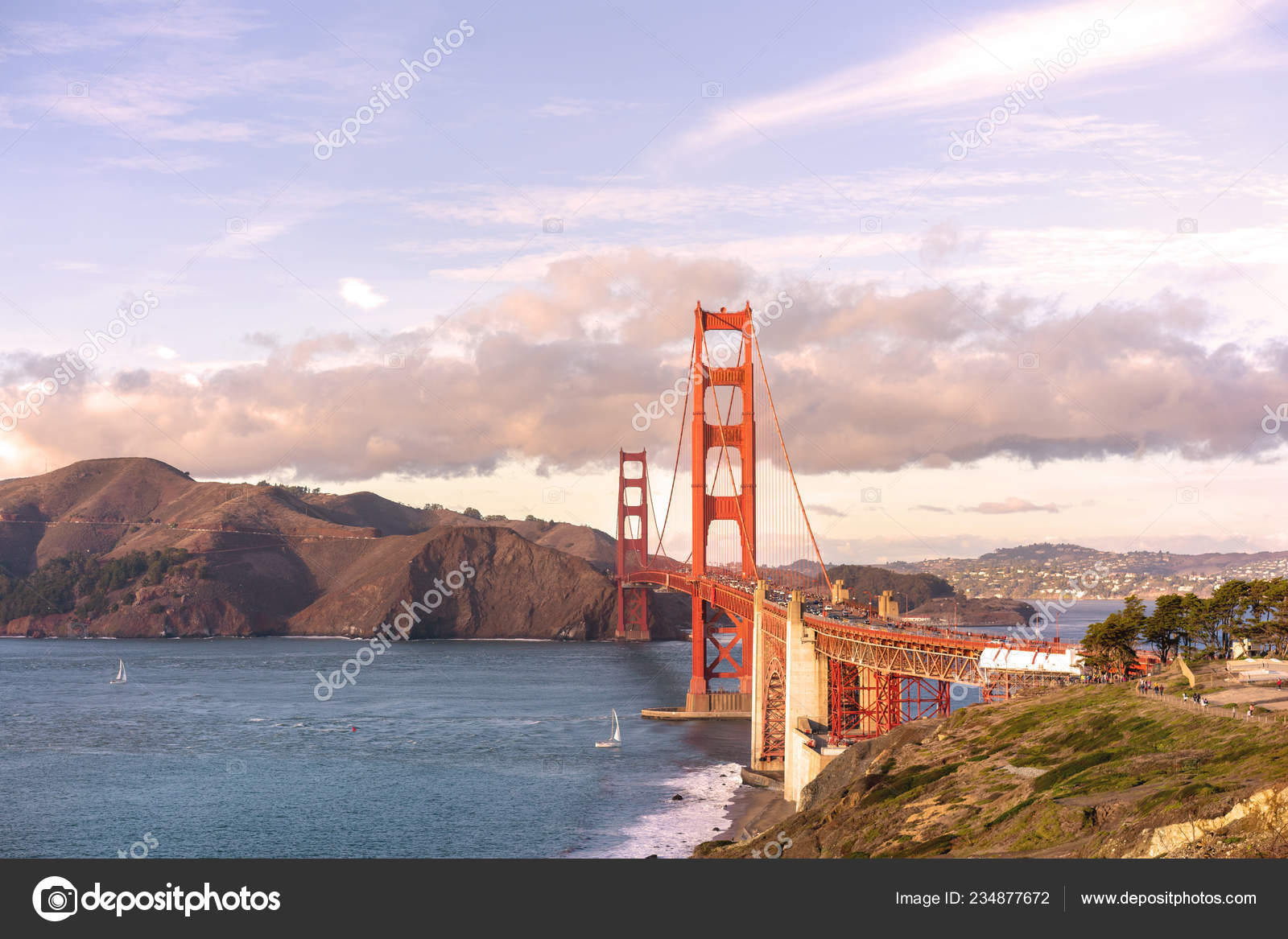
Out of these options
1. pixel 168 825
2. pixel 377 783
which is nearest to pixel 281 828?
pixel 168 825

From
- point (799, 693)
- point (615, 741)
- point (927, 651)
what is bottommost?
point (615, 741)

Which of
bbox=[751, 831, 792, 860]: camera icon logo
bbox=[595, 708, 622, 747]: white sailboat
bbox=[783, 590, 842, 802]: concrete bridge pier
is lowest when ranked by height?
bbox=[595, 708, 622, 747]: white sailboat

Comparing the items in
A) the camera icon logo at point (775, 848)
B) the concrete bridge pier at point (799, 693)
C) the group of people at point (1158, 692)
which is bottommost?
the camera icon logo at point (775, 848)
